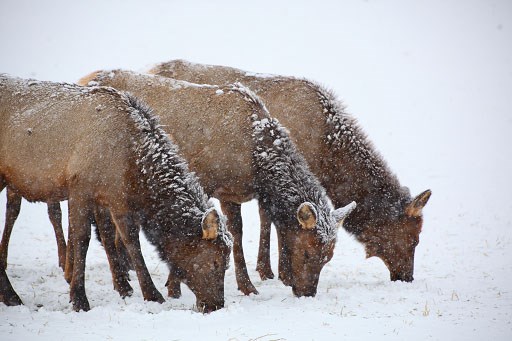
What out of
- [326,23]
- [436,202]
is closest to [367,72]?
[326,23]

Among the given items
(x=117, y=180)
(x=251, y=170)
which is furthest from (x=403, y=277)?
(x=117, y=180)

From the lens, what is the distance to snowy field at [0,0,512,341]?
685 cm

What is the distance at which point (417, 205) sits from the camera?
9.50 metres

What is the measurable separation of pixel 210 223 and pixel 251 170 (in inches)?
65.8

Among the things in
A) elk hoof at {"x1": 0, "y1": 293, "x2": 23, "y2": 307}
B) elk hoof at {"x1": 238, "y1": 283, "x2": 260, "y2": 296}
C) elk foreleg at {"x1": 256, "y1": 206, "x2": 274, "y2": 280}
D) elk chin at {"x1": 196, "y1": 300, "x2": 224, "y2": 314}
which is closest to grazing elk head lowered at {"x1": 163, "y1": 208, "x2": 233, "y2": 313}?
elk chin at {"x1": 196, "y1": 300, "x2": 224, "y2": 314}

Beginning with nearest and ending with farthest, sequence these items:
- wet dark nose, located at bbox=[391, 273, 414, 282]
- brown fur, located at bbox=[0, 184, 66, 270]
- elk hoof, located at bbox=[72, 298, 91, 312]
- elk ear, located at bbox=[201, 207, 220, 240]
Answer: elk ear, located at bbox=[201, 207, 220, 240], elk hoof, located at bbox=[72, 298, 91, 312], brown fur, located at bbox=[0, 184, 66, 270], wet dark nose, located at bbox=[391, 273, 414, 282]

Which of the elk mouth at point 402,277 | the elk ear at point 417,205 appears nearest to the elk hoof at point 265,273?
the elk mouth at point 402,277

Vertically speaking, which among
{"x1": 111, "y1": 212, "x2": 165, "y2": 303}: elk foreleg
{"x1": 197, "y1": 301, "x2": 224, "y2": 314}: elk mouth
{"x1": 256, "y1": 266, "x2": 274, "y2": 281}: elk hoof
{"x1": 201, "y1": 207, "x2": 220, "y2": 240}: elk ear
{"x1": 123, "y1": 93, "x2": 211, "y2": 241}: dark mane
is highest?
{"x1": 123, "y1": 93, "x2": 211, "y2": 241}: dark mane

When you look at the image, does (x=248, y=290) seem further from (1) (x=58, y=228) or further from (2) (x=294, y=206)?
(1) (x=58, y=228)

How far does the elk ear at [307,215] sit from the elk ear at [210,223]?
4.38 ft

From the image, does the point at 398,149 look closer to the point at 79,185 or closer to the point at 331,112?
the point at 331,112

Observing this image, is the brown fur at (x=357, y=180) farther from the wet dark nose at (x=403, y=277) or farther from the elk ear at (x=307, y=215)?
the elk ear at (x=307, y=215)

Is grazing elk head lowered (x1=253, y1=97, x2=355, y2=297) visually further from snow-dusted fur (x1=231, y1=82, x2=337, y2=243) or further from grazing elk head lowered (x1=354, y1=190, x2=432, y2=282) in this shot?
grazing elk head lowered (x1=354, y1=190, x2=432, y2=282)

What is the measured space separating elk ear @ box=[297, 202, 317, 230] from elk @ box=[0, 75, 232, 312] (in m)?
1.12
